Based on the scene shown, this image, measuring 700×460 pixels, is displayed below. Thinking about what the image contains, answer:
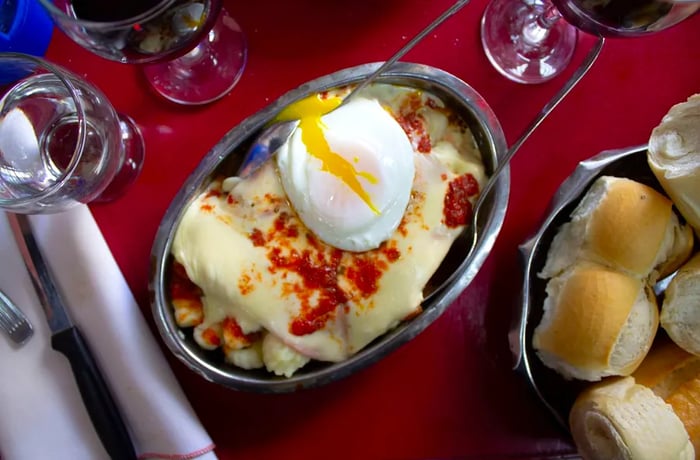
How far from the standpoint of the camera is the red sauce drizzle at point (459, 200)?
1007mm

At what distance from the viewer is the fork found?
1039mm

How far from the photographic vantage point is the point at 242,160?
3.42ft

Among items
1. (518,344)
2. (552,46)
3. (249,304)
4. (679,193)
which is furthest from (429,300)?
(552,46)

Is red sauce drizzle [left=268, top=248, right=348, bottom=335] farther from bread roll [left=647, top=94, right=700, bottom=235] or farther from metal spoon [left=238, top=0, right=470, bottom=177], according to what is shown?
bread roll [left=647, top=94, right=700, bottom=235]

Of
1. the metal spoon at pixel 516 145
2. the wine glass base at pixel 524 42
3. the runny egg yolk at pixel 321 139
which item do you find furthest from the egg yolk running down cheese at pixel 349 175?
the wine glass base at pixel 524 42

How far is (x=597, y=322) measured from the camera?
3.02ft

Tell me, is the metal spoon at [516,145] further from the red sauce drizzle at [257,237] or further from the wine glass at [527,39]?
the red sauce drizzle at [257,237]

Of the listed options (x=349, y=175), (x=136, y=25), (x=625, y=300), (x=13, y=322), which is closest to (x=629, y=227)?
(x=625, y=300)

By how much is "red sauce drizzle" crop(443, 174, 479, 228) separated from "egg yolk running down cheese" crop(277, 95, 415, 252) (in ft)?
0.23

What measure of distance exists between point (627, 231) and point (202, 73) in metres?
0.79

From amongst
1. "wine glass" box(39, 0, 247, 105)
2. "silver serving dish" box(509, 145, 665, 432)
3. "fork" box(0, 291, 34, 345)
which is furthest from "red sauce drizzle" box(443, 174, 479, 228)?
"fork" box(0, 291, 34, 345)

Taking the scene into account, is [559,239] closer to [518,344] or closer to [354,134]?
[518,344]

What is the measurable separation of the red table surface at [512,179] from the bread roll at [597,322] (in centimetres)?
11

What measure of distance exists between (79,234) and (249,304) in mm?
341
